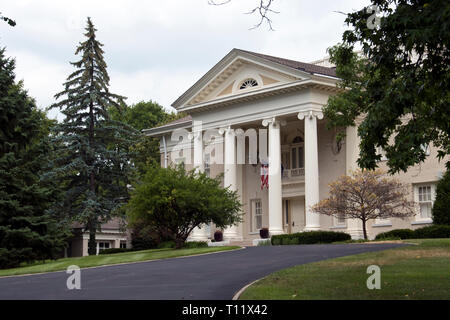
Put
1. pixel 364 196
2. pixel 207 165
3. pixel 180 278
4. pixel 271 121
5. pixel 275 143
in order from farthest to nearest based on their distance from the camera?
pixel 207 165 < pixel 271 121 < pixel 275 143 < pixel 364 196 < pixel 180 278

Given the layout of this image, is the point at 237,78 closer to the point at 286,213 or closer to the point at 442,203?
the point at 286,213

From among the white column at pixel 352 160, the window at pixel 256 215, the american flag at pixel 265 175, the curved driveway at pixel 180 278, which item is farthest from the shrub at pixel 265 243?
the window at pixel 256 215

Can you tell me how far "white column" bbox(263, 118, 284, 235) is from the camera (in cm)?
3803

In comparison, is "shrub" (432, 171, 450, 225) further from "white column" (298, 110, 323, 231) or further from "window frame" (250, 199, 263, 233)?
"window frame" (250, 199, 263, 233)

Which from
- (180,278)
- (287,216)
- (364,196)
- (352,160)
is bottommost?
(180,278)

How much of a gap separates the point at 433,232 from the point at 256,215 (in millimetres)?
13696

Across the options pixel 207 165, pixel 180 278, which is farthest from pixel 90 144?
pixel 180 278

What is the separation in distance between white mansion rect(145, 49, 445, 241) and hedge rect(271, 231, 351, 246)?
5.31 feet

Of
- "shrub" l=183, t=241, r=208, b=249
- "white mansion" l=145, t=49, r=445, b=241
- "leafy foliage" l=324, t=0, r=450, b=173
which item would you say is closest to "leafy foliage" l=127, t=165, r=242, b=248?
"shrub" l=183, t=241, r=208, b=249

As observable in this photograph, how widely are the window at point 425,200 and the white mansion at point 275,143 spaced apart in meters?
0.05

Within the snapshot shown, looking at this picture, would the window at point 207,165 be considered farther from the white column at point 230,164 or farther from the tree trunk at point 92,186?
the tree trunk at point 92,186

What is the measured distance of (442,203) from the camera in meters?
34.5
